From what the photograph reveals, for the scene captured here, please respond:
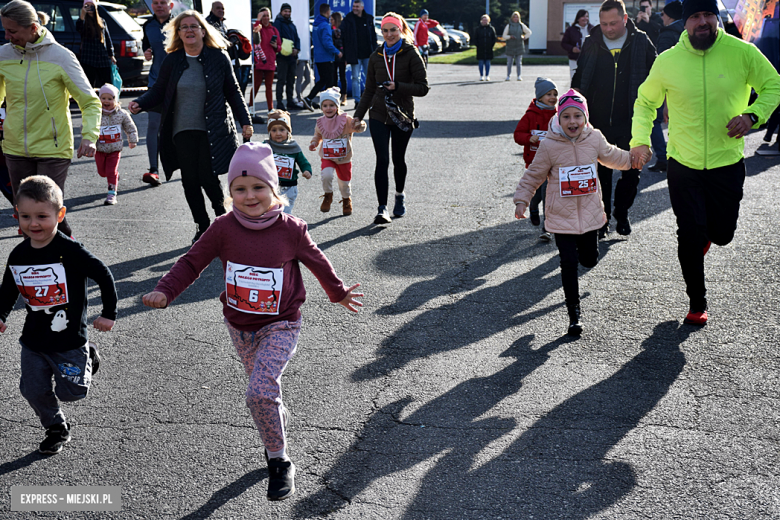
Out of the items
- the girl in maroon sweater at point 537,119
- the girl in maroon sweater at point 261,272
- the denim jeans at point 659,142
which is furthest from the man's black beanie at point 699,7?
the denim jeans at point 659,142

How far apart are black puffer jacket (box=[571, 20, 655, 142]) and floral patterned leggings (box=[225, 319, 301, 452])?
4.78m

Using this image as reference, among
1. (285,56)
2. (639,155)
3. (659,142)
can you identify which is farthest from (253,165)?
(285,56)

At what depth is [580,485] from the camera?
3.54 meters

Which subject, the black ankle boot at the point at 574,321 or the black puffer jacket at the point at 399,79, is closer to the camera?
the black ankle boot at the point at 574,321

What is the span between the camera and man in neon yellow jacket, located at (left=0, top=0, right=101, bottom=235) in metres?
6.04

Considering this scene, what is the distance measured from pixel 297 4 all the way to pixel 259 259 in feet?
54.7

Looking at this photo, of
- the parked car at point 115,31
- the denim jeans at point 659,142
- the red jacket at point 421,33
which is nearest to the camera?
the denim jeans at point 659,142

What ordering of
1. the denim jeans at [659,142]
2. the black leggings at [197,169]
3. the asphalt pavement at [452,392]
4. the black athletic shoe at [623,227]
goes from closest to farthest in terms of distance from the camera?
the asphalt pavement at [452,392] → the black leggings at [197,169] → the black athletic shoe at [623,227] → the denim jeans at [659,142]

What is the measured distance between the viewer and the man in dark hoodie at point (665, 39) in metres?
10.0

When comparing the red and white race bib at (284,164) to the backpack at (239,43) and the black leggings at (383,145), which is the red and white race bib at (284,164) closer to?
the black leggings at (383,145)

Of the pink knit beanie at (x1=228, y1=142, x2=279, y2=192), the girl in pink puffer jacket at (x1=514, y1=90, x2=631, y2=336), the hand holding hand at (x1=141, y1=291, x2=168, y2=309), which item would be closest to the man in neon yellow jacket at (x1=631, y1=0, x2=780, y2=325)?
the girl in pink puffer jacket at (x1=514, y1=90, x2=631, y2=336)

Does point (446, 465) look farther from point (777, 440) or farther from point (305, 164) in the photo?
point (305, 164)

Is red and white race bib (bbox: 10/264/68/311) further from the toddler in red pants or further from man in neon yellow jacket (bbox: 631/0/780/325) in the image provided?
the toddler in red pants

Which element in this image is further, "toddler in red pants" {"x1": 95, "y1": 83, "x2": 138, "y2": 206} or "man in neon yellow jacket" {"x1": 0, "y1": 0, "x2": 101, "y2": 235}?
"toddler in red pants" {"x1": 95, "y1": 83, "x2": 138, "y2": 206}
